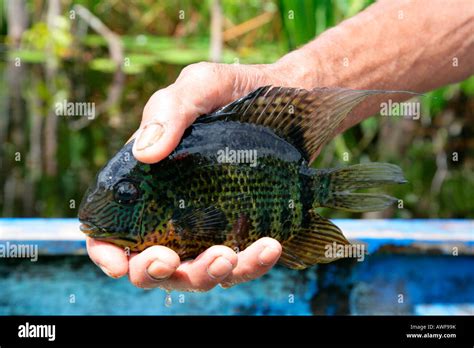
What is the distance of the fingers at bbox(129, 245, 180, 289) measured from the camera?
65.1 inches

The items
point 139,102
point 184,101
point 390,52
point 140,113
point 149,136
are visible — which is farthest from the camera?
point 139,102

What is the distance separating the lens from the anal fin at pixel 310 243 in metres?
1.86

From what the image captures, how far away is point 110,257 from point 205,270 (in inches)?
7.8

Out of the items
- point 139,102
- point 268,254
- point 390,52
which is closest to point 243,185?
point 268,254

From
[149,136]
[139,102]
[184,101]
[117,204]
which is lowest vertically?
[117,204]

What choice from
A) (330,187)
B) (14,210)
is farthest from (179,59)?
(330,187)

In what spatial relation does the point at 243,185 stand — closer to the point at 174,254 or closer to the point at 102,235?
the point at 174,254

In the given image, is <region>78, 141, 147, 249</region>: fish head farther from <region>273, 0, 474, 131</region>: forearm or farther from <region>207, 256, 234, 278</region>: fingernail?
<region>273, 0, 474, 131</region>: forearm

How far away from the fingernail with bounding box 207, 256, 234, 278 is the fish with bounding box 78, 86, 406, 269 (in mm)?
47

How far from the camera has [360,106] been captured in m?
2.33

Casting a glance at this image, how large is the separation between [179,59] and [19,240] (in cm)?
425

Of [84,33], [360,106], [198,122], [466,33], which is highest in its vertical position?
[84,33]

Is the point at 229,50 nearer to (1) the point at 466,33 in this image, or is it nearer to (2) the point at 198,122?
(1) the point at 466,33

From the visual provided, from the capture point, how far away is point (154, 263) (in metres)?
1.66
